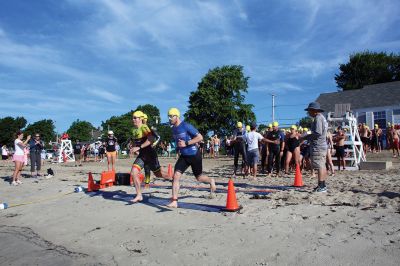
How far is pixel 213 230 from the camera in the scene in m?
5.17

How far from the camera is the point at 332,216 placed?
5.45m

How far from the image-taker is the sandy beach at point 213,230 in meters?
4.16

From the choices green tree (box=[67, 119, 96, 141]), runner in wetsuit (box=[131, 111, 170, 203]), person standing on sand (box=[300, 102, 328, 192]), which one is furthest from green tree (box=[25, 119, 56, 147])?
person standing on sand (box=[300, 102, 328, 192])

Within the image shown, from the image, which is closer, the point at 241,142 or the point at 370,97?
the point at 241,142

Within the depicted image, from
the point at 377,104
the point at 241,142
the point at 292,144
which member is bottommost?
the point at 292,144

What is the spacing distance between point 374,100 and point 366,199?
3143 cm

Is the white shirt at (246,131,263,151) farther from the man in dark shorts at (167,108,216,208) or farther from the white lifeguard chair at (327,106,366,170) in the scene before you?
the man in dark shorts at (167,108,216,208)

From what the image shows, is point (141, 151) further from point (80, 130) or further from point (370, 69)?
point (80, 130)

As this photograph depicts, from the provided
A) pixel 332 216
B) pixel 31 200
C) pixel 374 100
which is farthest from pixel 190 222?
pixel 374 100

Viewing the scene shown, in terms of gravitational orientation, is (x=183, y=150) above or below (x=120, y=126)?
below

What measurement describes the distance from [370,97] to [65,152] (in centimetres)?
2870

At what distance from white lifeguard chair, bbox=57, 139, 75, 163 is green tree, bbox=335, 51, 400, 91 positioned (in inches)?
1609

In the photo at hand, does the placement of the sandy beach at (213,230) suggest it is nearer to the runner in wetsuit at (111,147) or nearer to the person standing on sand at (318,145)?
the person standing on sand at (318,145)

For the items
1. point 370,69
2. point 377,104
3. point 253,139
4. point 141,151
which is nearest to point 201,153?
point 253,139
